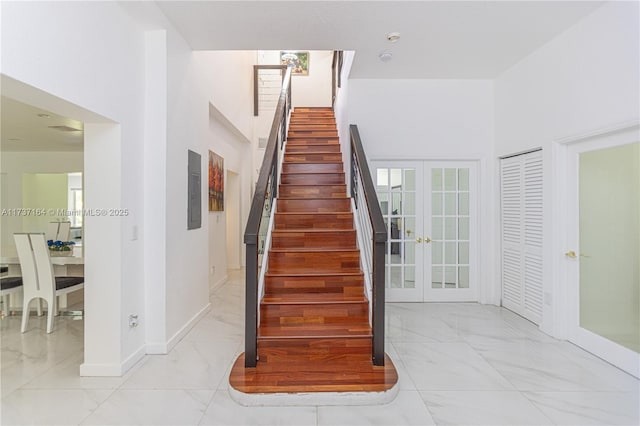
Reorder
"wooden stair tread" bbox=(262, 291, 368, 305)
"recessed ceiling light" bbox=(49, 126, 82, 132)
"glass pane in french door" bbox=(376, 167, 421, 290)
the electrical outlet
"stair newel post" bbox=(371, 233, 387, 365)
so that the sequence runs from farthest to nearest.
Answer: "glass pane in french door" bbox=(376, 167, 421, 290), "recessed ceiling light" bbox=(49, 126, 82, 132), "wooden stair tread" bbox=(262, 291, 368, 305), the electrical outlet, "stair newel post" bbox=(371, 233, 387, 365)

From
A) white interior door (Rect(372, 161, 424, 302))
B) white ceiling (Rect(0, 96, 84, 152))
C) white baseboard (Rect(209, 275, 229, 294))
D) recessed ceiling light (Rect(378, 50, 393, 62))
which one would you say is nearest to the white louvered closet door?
white interior door (Rect(372, 161, 424, 302))

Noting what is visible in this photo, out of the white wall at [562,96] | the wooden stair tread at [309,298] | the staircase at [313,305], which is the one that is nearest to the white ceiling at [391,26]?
the white wall at [562,96]

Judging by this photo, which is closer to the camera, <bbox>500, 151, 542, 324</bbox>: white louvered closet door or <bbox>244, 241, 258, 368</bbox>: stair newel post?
<bbox>244, 241, 258, 368</bbox>: stair newel post

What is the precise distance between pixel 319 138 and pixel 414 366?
428 centimetres

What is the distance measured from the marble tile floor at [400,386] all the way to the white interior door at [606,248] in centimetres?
24

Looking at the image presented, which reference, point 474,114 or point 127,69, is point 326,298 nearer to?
point 127,69

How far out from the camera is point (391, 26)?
11.2 feet

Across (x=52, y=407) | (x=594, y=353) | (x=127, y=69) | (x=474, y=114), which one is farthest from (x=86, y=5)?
(x=594, y=353)

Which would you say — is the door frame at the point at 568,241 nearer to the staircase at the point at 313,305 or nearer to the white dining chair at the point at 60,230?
the staircase at the point at 313,305

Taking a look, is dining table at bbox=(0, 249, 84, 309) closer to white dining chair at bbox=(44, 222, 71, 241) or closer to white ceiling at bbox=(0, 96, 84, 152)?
white dining chair at bbox=(44, 222, 71, 241)

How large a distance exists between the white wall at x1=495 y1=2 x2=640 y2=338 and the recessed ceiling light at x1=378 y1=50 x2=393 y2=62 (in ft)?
5.24

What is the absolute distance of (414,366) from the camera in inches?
118

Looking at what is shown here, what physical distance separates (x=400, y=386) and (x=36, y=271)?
4146 millimetres

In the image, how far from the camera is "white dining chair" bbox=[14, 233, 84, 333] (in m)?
3.96
